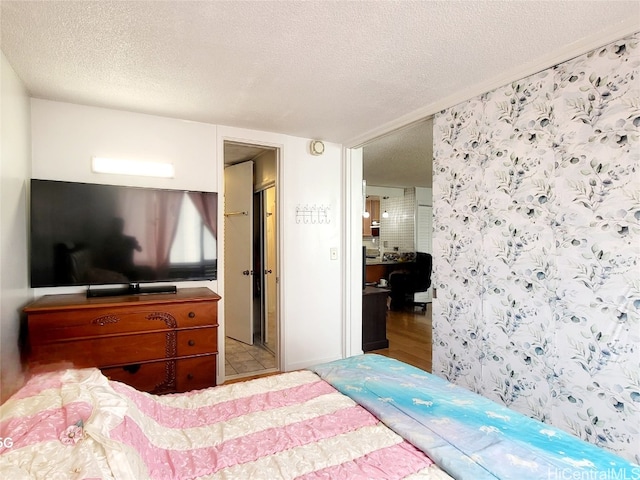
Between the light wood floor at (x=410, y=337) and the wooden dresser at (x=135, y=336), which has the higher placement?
the wooden dresser at (x=135, y=336)

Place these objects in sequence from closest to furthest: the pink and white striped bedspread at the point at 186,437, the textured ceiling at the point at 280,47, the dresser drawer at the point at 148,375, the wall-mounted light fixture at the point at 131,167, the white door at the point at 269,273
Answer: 1. the pink and white striped bedspread at the point at 186,437
2. the textured ceiling at the point at 280,47
3. the dresser drawer at the point at 148,375
4. the wall-mounted light fixture at the point at 131,167
5. the white door at the point at 269,273

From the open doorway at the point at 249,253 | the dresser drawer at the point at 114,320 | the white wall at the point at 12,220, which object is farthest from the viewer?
the open doorway at the point at 249,253

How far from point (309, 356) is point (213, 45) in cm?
287

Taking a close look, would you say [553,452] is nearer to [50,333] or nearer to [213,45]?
[213,45]

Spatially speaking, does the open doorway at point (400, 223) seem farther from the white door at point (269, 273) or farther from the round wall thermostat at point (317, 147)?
the white door at point (269, 273)

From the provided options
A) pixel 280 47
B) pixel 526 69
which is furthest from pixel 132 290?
pixel 526 69

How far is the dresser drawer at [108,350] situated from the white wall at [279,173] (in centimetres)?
58

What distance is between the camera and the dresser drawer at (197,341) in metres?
2.50

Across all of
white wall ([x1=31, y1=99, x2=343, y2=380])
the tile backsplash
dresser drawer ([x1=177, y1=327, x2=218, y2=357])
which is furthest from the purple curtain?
the tile backsplash

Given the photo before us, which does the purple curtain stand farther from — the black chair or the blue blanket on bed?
the black chair

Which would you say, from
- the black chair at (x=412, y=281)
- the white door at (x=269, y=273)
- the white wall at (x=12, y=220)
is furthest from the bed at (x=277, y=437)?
the black chair at (x=412, y=281)

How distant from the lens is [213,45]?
72.2 inches

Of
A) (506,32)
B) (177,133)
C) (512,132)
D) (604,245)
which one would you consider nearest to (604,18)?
(506,32)

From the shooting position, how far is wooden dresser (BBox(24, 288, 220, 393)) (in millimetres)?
2166
